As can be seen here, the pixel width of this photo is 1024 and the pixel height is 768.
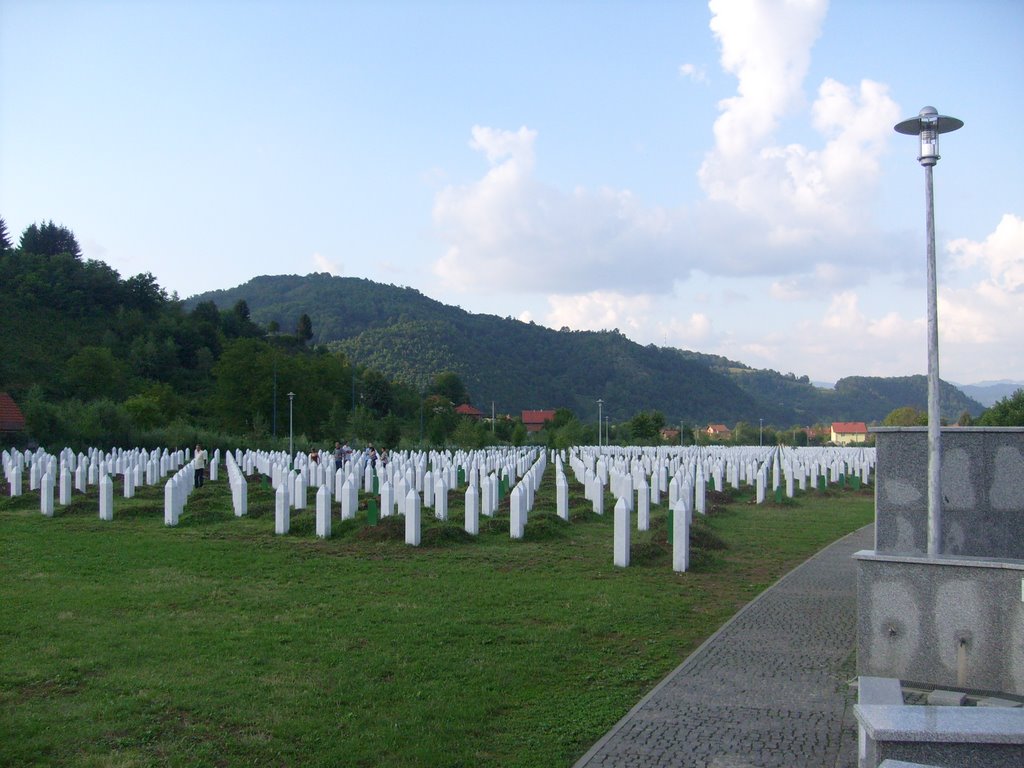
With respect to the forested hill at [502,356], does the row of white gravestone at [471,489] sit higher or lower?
lower

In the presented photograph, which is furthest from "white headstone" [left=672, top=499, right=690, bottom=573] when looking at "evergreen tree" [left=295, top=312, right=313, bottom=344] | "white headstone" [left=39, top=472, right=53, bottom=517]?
"evergreen tree" [left=295, top=312, right=313, bottom=344]

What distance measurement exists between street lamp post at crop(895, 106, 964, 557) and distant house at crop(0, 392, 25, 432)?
37317mm

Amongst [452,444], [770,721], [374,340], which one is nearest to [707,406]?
[374,340]

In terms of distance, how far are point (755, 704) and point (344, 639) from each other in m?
3.70

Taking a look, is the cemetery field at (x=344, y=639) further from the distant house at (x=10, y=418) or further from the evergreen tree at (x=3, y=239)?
the evergreen tree at (x=3, y=239)

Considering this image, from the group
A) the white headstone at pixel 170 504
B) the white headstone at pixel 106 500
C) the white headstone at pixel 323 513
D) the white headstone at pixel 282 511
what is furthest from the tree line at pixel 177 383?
the white headstone at pixel 323 513

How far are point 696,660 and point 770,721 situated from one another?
162 cm

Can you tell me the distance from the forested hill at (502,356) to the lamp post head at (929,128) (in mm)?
95436

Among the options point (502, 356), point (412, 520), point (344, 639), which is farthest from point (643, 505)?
point (502, 356)

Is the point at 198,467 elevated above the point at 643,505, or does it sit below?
above

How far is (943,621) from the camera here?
6590 mm

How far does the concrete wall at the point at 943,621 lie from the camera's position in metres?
6.37

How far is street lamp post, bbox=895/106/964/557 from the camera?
7156mm

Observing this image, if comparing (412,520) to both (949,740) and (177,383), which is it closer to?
(949,740)
